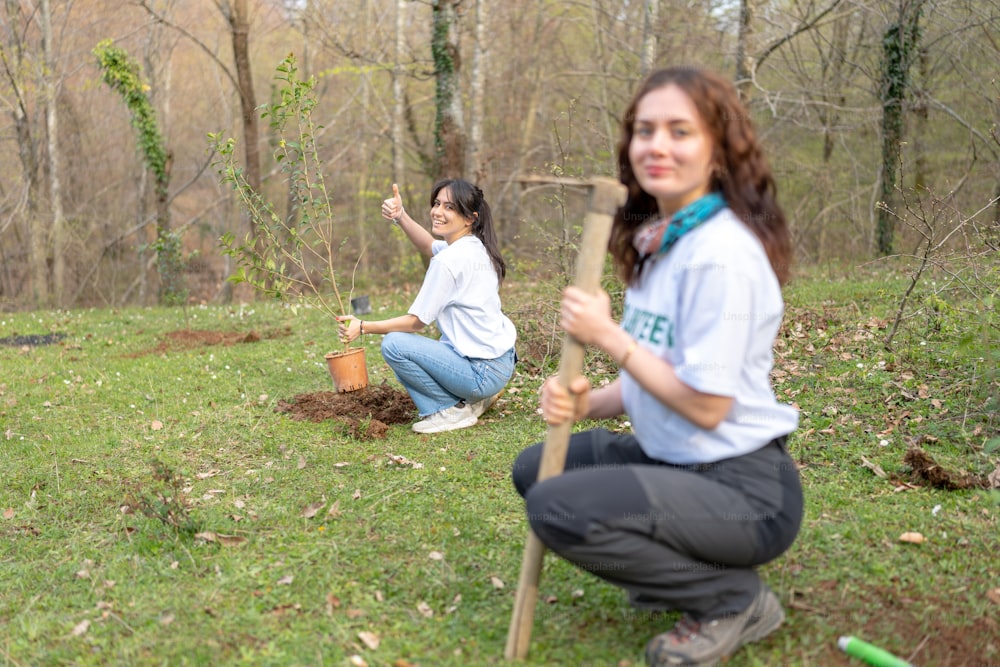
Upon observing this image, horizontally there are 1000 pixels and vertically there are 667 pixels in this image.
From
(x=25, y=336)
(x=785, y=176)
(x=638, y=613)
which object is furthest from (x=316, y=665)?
(x=785, y=176)

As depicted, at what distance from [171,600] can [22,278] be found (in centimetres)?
2067

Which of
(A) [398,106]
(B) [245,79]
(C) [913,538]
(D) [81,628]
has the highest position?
(B) [245,79]

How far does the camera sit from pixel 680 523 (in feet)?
7.59

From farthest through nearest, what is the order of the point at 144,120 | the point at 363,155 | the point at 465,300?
1. the point at 363,155
2. the point at 144,120
3. the point at 465,300

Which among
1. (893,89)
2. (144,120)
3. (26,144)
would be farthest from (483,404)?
(26,144)

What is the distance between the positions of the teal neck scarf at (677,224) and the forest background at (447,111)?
14.6 ft

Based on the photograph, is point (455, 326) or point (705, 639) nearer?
point (705, 639)

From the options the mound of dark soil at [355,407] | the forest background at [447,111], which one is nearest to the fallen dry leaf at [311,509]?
the mound of dark soil at [355,407]

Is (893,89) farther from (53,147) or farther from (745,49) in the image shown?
(53,147)

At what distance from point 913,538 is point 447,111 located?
8.47m

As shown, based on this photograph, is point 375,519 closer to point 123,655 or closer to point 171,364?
point 123,655

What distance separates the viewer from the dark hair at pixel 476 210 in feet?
16.8

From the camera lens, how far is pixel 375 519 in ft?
12.5

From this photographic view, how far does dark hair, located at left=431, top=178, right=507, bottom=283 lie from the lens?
5.12 m
